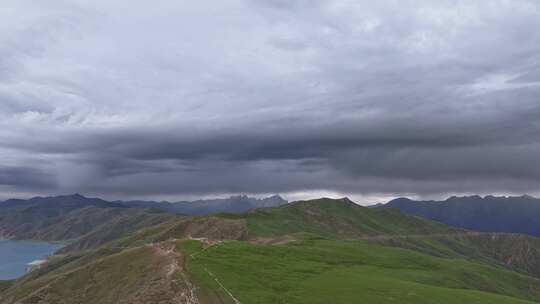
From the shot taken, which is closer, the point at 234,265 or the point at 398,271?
the point at 234,265

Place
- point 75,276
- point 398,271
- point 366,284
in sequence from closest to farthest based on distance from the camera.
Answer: point 366,284
point 75,276
point 398,271

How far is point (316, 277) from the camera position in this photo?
3506 inches

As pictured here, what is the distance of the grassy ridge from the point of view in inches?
2965

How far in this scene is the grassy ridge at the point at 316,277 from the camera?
7531 centimetres

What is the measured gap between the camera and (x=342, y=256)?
124562 millimetres

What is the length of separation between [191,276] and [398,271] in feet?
198

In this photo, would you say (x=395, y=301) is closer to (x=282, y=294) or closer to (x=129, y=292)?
(x=282, y=294)

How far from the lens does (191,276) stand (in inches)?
3125

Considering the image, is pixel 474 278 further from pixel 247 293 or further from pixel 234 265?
pixel 247 293

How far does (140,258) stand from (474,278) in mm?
109136

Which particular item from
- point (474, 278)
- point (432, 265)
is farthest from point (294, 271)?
point (474, 278)

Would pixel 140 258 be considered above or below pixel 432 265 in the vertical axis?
above

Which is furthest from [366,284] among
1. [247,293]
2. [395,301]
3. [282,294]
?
[247,293]

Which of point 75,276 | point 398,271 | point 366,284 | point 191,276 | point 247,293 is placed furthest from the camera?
point 398,271
